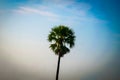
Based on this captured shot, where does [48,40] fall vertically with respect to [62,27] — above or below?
below

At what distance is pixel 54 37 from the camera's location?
25.0m

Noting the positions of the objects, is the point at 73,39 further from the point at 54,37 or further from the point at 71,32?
the point at 54,37

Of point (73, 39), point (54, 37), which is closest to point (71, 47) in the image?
point (73, 39)

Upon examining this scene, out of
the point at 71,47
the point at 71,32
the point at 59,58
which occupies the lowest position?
the point at 59,58

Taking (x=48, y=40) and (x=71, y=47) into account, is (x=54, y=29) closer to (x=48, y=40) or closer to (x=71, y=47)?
(x=48, y=40)

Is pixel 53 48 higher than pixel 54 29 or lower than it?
lower

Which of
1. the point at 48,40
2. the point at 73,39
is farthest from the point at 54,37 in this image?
the point at 73,39

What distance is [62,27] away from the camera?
2494 cm

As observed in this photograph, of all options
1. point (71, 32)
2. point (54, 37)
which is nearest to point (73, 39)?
point (71, 32)

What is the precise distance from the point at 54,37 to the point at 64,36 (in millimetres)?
1337

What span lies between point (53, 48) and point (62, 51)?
144 centimetres

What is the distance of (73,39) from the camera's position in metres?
24.9

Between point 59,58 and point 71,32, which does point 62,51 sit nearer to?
point 59,58

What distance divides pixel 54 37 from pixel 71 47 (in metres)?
2.60
